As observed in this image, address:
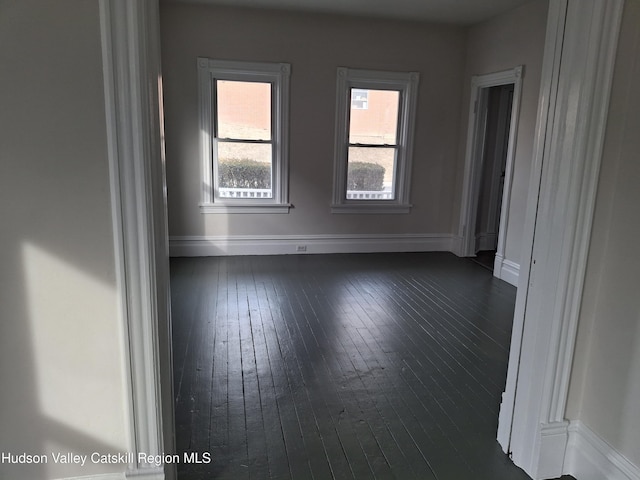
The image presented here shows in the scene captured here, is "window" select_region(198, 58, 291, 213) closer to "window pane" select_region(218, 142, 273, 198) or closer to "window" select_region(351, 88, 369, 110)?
"window pane" select_region(218, 142, 273, 198)

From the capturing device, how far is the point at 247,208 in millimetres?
5699

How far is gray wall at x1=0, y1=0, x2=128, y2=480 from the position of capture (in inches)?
53.4

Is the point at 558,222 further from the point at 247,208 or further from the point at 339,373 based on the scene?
the point at 247,208

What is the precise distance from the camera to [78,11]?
1.35 meters

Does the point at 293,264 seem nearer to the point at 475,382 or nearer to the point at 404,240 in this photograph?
the point at 404,240

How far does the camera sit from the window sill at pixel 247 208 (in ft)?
18.4

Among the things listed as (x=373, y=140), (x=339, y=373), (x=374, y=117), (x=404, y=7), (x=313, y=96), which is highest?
(x=404, y=7)

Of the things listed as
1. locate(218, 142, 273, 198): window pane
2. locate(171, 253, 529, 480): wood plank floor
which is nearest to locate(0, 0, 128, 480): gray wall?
locate(171, 253, 529, 480): wood plank floor

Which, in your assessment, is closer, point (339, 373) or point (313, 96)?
point (339, 373)

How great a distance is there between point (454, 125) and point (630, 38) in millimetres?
4408

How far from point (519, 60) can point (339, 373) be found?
380 cm

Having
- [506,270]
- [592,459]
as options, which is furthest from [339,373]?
[506,270]

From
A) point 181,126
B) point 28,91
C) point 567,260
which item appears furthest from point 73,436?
point 181,126

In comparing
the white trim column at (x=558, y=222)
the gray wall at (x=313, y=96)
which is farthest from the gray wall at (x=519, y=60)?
the white trim column at (x=558, y=222)
